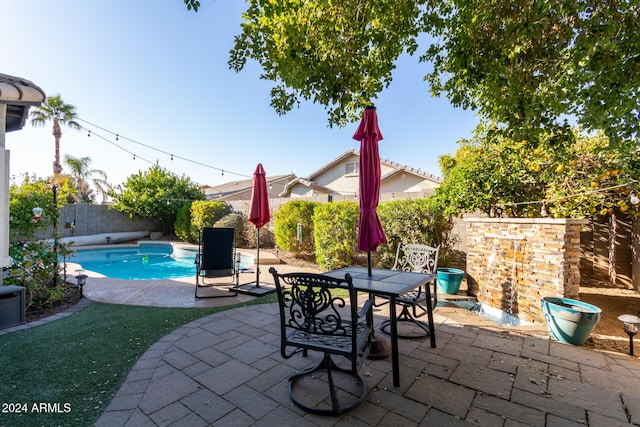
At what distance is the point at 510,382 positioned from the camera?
248 cm

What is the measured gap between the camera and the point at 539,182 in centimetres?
553

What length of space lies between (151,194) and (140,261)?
197 inches

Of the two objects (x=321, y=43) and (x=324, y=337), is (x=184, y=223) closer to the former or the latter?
(x=321, y=43)

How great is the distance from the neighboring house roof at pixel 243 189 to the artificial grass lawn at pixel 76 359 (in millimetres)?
13669

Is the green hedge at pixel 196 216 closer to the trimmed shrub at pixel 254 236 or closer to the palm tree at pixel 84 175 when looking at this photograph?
the trimmed shrub at pixel 254 236

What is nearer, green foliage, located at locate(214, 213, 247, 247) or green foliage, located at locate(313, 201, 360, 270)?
green foliage, located at locate(313, 201, 360, 270)

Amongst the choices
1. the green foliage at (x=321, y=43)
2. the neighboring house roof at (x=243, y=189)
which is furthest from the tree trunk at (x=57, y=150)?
the green foliage at (x=321, y=43)

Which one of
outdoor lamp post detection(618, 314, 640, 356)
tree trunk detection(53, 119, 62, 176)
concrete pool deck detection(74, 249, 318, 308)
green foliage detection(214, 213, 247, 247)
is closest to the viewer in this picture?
outdoor lamp post detection(618, 314, 640, 356)

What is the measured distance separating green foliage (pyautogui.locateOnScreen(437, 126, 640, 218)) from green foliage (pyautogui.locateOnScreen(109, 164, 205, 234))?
1411cm

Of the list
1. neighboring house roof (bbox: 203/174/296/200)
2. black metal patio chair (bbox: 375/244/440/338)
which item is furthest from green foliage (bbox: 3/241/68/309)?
neighboring house roof (bbox: 203/174/296/200)

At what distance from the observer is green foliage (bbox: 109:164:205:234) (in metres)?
15.1

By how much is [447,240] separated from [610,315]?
2760mm

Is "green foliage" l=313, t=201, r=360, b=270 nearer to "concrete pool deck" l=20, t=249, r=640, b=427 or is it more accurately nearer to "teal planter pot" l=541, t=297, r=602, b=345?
"concrete pool deck" l=20, t=249, r=640, b=427

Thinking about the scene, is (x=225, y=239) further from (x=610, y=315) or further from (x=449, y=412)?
(x=610, y=315)
